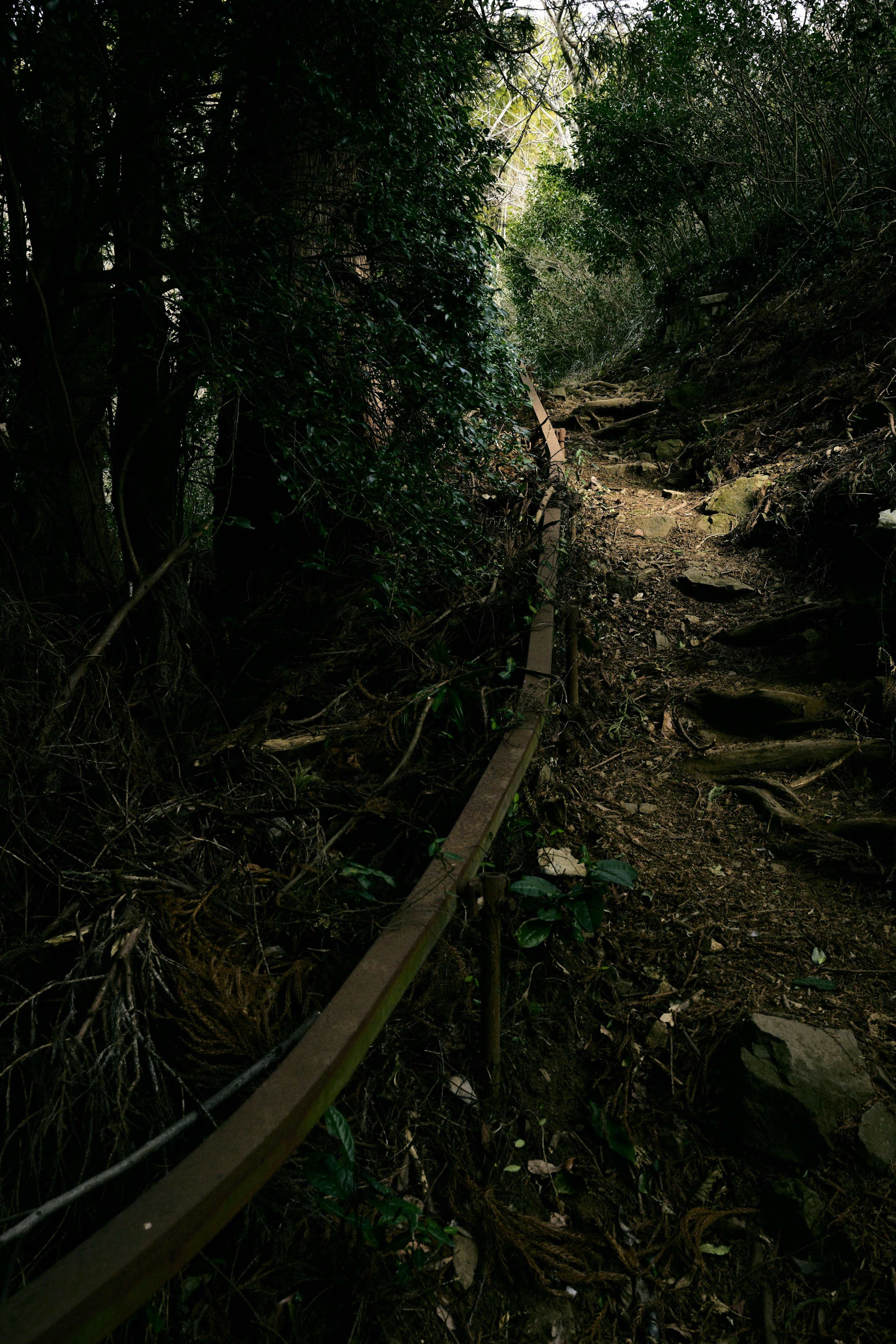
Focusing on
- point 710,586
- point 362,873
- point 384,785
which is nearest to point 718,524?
point 710,586


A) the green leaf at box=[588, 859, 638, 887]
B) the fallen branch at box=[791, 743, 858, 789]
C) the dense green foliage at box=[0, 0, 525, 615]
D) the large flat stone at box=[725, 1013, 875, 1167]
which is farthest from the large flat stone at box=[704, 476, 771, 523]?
the large flat stone at box=[725, 1013, 875, 1167]

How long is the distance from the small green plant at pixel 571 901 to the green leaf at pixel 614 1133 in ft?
1.57

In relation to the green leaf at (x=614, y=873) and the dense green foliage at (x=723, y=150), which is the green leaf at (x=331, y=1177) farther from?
the dense green foliage at (x=723, y=150)

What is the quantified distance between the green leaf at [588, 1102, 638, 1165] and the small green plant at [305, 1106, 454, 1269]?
507mm

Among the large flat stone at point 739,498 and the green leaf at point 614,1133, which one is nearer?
the green leaf at point 614,1133

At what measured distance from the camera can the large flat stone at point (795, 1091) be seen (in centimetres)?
202

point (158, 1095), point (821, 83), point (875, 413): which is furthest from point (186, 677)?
point (821, 83)

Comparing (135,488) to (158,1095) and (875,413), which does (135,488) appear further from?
(875,413)

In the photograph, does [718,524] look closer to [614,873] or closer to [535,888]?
[614,873]

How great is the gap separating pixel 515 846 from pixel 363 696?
1219 mm

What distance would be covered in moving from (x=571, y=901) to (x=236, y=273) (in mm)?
2977

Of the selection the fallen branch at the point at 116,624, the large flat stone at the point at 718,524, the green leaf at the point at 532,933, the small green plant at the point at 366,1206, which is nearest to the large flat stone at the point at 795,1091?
the green leaf at the point at 532,933

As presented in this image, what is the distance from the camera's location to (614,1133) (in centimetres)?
→ 211

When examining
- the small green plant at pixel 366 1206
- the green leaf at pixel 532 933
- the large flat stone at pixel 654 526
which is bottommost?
the small green plant at pixel 366 1206
